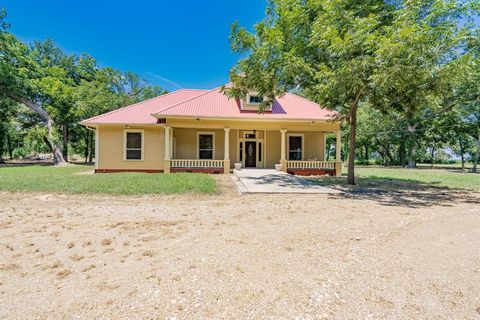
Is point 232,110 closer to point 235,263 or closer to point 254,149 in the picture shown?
point 254,149

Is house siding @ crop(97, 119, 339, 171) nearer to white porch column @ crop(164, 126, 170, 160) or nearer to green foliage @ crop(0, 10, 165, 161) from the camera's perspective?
white porch column @ crop(164, 126, 170, 160)

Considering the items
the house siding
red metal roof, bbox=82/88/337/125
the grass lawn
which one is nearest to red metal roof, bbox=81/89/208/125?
red metal roof, bbox=82/88/337/125

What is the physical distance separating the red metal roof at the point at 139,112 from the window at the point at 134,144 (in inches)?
32.2

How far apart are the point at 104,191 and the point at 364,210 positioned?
7881mm

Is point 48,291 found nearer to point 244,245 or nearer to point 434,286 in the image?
point 244,245

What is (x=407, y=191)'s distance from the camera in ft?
33.4

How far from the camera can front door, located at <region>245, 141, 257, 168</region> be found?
58.1ft

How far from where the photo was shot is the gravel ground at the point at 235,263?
2.49 meters

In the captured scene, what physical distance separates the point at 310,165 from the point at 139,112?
11.5 m

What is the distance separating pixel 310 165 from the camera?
16.3m

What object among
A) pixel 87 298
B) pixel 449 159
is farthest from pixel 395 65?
pixel 449 159

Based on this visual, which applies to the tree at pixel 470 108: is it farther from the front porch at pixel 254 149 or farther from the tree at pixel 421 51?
the tree at pixel 421 51

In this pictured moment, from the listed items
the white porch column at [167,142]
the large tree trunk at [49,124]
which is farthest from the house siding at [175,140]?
the large tree trunk at [49,124]

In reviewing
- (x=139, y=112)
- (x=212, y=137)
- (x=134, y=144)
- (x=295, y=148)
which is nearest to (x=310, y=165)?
(x=295, y=148)
